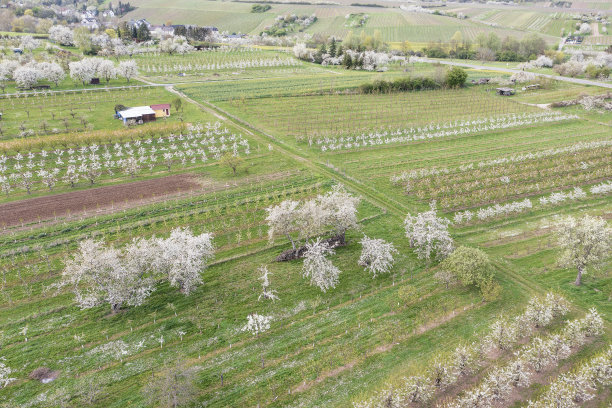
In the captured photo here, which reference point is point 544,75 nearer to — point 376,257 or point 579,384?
point 376,257

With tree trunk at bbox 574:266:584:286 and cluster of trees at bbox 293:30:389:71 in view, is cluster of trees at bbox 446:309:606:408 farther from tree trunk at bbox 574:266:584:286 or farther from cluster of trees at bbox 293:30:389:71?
cluster of trees at bbox 293:30:389:71

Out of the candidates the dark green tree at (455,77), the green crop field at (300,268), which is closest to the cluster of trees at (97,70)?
the green crop field at (300,268)

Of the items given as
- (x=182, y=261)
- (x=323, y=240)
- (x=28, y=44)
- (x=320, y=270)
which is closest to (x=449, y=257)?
(x=320, y=270)

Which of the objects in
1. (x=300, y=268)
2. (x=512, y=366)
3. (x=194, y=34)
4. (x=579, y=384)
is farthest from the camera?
(x=194, y=34)

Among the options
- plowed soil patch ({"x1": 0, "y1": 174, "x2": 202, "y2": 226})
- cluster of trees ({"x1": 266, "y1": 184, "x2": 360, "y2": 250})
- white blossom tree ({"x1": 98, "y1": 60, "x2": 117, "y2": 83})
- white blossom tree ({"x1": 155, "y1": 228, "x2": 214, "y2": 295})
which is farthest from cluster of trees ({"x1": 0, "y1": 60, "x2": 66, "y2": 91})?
cluster of trees ({"x1": 266, "y1": 184, "x2": 360, "y2": 250})

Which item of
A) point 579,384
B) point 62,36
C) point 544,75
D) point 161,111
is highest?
point 62,36

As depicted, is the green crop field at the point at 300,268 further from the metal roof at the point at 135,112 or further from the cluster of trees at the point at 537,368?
the metal roof at the point at 135,112

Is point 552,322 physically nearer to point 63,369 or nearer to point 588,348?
point 588,348

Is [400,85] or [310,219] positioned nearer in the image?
[310,219]
